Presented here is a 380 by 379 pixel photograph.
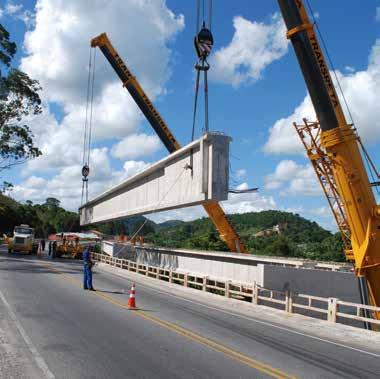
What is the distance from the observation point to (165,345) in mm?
9836

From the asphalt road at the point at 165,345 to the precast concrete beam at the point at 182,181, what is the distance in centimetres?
591

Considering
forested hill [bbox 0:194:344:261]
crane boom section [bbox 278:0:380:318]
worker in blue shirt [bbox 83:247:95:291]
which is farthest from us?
forested hill [bbox 0:194:344:261]

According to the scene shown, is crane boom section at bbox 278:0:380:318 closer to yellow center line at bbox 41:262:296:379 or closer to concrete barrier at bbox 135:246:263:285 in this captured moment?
concrete barrier at bbox 135:246:263:285

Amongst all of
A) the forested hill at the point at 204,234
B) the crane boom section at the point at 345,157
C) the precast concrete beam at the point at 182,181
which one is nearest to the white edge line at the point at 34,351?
the precast concrete beam at the point at 182,181

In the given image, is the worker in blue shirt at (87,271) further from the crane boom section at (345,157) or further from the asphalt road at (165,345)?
the crane boom section at (345,157)

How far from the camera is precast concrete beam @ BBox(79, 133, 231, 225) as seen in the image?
66.0 ft

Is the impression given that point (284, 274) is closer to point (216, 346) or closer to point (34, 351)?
point (216, 346)

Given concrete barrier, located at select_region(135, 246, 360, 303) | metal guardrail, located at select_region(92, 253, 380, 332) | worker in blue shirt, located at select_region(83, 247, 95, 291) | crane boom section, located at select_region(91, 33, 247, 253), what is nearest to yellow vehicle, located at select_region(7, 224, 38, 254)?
metal guardrail, located at select_region(92, 253, 380, 332)

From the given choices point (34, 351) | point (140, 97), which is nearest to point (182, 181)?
point (140, 97)

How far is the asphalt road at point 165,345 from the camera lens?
7.99 metres

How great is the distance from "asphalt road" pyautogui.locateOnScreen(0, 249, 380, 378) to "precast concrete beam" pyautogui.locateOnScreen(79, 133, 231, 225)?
5.91 metres

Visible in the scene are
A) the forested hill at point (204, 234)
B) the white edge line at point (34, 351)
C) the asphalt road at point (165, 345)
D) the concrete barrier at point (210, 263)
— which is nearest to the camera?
the white edge line at point (34, 351)

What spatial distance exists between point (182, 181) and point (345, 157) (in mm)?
8146

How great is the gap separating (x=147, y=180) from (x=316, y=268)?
1187cm
